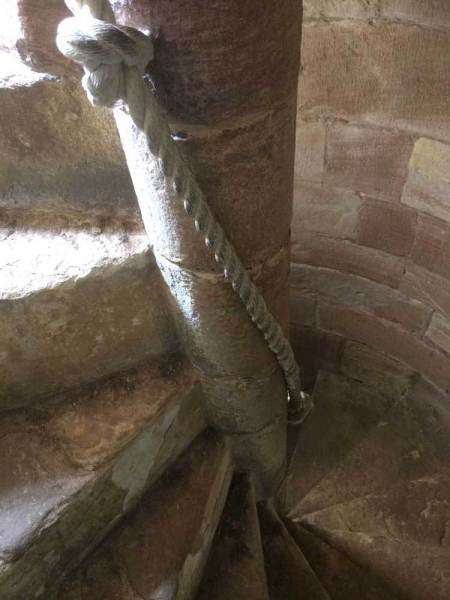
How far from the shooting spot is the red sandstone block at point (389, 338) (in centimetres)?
231

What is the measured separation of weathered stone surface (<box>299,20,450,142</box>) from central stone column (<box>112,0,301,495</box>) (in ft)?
1.81

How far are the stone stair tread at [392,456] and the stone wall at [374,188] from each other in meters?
0.23

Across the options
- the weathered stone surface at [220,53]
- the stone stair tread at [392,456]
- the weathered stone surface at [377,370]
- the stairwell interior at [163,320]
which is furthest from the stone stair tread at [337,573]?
the weathered stone surface at [220,53]

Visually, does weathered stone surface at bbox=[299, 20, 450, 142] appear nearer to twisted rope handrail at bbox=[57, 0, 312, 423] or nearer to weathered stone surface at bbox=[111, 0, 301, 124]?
weathered stone surface at bbox=[111, 0, 301, 124]

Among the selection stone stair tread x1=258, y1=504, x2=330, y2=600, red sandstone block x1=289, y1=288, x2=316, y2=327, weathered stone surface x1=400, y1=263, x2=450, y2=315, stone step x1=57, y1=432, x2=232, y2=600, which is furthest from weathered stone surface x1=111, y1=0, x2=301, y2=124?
stone stair tread x1=258, y1=504, x2=330, y2=600

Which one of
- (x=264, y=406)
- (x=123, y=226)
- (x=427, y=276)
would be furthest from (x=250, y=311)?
(x=427, y=276)

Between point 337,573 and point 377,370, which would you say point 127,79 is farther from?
point 377,370

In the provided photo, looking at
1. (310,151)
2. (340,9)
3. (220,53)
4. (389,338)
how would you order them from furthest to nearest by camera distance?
(389,338), (310,151), (340,9), (220,53)

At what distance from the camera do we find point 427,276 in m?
1.99

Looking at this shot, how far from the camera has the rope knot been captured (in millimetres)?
745

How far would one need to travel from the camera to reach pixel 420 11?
1.31m

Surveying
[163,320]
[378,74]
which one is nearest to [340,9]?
[378,74]

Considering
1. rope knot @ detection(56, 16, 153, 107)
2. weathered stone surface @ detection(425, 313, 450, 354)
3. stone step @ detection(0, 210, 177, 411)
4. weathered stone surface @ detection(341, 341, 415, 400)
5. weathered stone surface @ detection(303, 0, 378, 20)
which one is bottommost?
weathered stone surface @ detection(341, 341, 415, 400)

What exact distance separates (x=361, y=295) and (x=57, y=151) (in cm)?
145
